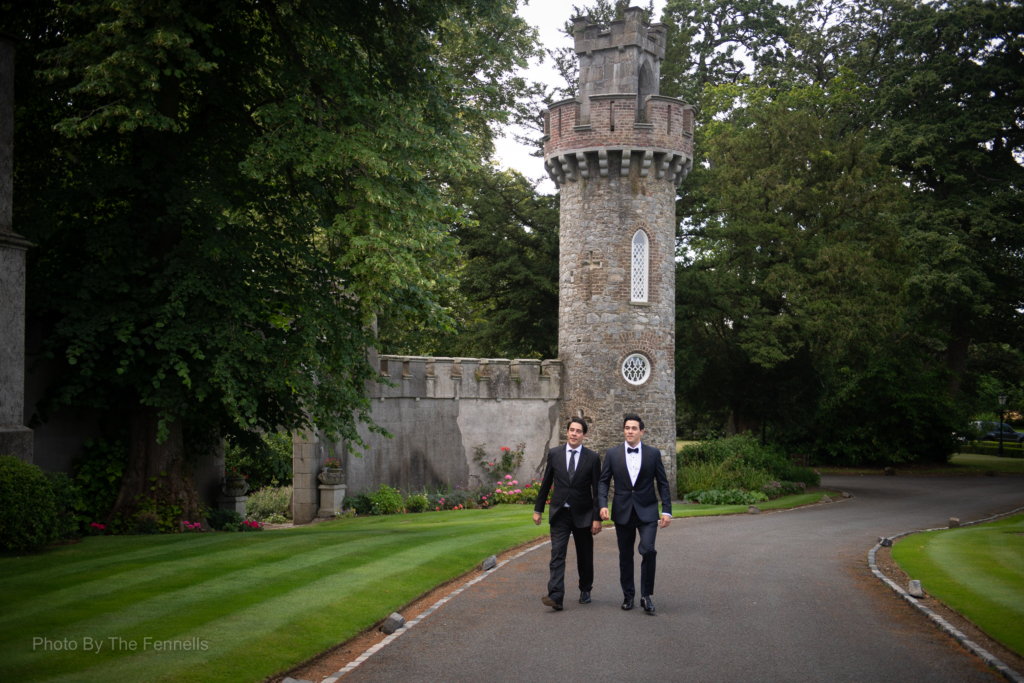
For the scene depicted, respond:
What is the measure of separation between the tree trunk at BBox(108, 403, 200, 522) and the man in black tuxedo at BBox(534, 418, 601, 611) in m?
8.27

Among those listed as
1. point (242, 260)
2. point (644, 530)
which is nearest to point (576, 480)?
point (644, 530)

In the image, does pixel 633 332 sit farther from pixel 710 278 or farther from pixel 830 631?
pixel 830 631

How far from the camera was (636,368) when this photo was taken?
23688 mm

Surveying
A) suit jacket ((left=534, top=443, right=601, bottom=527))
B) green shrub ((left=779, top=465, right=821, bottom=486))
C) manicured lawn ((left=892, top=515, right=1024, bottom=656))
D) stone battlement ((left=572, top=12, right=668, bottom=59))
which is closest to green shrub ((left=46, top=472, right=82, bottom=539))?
suit jacket ((left=534, top=443, right=601, bottom=527))

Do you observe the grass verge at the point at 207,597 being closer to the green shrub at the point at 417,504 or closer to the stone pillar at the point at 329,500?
the stone pillar at the point at 329,500

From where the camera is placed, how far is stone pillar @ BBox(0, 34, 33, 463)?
12.1 meters

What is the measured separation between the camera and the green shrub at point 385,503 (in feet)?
68.9

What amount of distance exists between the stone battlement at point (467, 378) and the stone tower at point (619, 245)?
0.66 m

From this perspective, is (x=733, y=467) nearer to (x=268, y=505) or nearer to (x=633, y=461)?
(x=268, y=505)

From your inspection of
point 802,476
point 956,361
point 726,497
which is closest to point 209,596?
point 726,497

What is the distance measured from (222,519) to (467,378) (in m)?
8.89

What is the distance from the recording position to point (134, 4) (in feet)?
39.0

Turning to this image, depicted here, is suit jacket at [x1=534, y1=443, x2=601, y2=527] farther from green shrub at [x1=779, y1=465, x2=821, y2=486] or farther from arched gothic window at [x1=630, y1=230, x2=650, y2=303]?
green shrub at [x1=779, y1=465, x2=821, y2=486]

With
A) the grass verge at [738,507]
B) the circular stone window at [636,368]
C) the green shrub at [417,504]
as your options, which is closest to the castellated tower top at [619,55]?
the circular stone window at [636,368]
